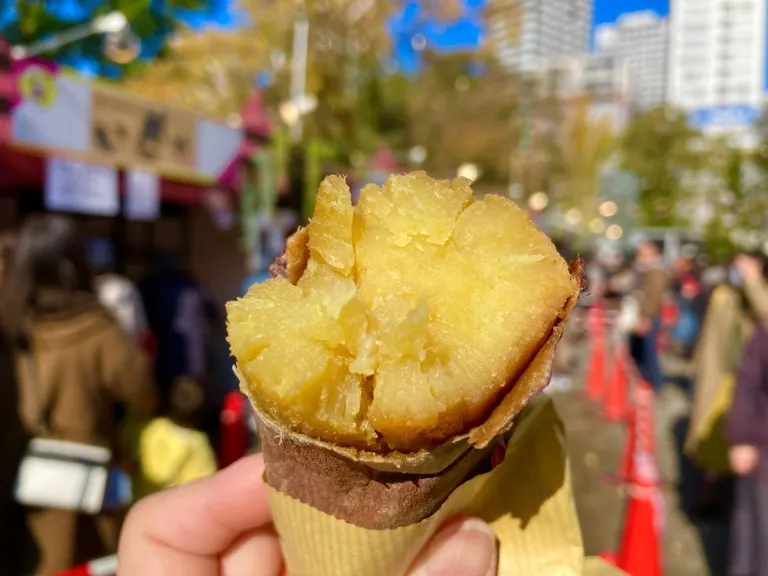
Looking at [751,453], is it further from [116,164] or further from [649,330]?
[116,164]

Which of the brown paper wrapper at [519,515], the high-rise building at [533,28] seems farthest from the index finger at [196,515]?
the high-rise building at [533,28]

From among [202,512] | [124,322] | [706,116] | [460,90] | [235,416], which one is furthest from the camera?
[706,116]

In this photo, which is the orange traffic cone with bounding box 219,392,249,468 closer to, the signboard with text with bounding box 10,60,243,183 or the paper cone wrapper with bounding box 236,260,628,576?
the signboard with text with bounding box 10,60,243,183

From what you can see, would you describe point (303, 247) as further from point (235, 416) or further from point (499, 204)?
point (235, 416)

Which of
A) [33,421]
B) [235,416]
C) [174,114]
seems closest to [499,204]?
[33,421]

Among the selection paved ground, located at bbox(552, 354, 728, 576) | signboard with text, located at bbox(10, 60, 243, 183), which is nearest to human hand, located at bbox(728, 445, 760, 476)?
paved ground, located at bbox(552, 354, 728, 576)

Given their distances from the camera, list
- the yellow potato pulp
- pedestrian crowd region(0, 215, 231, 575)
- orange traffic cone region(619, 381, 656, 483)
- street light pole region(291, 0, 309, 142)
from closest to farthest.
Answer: the yellow potato pulp → pedestrian crowd region(0, 215, 231, 575) → orange traffic cone region(619, 381, 656, 483) → street light pole region(291, 0, 309, 142)

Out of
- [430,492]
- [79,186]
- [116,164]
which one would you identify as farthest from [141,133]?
[430,492]
